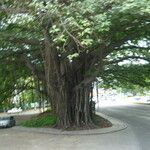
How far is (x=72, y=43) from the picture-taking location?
828 inches

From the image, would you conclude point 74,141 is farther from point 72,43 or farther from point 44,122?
point 44,122

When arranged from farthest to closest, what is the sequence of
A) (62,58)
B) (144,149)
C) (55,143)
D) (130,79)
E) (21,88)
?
1. (21,88)
2. (130,79)
3. (62,58)
4. (55,143)
5. (144,149)

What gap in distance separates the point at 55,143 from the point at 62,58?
6924mm

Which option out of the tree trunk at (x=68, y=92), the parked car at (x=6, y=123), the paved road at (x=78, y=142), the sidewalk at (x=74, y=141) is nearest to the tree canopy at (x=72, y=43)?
the tree trunk at (x=68, y=92)

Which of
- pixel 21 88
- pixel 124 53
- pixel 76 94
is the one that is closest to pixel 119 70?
pixel 124 53

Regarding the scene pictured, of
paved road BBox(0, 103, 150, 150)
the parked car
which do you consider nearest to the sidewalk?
paved road BBox(0, 103, 150, 150)

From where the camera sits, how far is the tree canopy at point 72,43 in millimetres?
15125

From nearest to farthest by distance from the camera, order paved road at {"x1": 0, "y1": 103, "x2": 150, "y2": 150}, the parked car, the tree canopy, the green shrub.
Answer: the tree canopy < paved road at {"x1": 0, "y1": 103, "x2": 150, "y2": 150} < the green shrub < the parked car

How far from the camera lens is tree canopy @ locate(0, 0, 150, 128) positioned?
49.6ft

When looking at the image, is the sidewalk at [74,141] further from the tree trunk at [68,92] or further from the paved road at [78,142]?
the tree trunk at [68,92]

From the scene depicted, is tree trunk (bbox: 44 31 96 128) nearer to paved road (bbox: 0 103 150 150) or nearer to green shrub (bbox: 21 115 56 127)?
green shrub (bbox: 21 115 56 127)

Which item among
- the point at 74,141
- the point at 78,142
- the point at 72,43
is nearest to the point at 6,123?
the point at 74,141

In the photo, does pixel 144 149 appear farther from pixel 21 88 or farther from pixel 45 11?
pixel 21 88

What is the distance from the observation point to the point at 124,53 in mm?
35188
